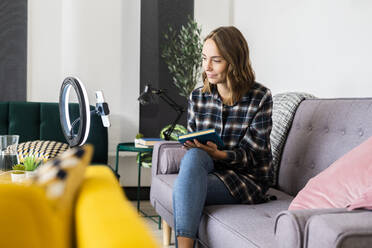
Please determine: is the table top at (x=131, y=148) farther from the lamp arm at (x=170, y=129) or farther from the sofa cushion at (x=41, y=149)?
the sofa cushion at (x=41, y=149)

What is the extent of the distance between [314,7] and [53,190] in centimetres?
264

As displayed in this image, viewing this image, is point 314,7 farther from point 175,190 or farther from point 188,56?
point 175,190

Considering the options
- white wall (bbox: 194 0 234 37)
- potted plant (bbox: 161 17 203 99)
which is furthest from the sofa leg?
white wall (bbox: 194 0 234 37)

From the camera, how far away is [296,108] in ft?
8.02

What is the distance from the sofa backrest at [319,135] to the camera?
1.89 m

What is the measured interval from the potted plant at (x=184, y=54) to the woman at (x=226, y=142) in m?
1.55

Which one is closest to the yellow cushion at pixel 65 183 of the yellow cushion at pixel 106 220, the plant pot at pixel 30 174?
the yellow cushion at pixel 106 220

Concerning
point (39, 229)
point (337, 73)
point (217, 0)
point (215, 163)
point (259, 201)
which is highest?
point (217, 0)

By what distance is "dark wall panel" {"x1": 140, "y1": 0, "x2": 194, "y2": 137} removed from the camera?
13.6 ft

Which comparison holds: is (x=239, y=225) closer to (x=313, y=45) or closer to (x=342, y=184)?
(x=342, y=184)

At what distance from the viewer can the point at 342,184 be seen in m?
1.43

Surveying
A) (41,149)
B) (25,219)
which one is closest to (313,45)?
(41,149)

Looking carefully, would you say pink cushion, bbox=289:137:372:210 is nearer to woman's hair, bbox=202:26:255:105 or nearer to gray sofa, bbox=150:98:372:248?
gray sofa, bbox=150:98:372:248

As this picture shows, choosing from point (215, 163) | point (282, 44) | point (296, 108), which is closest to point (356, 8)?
point (296, 108)
